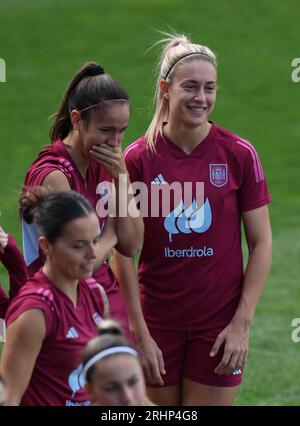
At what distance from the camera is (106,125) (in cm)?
486

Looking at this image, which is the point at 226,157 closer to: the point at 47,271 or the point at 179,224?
the point at 179,224

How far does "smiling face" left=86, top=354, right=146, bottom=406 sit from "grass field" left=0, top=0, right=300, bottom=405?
710 centimetres

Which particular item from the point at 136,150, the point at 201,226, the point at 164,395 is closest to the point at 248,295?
the point at 201,226

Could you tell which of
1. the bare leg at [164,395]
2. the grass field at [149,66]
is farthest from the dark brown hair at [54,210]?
the grass field at [149,66]

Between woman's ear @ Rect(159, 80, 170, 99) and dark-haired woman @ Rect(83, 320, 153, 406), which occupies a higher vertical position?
woman's ear @ Rect(159, 80, 170, 99)

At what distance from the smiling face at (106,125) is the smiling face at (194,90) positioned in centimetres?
43

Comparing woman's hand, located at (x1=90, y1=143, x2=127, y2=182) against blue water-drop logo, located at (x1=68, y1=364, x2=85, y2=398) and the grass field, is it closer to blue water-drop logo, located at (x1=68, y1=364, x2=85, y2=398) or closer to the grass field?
blue water-drop logo, located at (x1=68, y1=364, x2=85, y2=398)

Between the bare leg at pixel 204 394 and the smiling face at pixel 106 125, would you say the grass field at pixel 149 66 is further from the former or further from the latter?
the smiling face at pixel 106 125

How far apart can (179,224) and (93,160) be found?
623 millimetres

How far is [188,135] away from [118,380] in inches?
71.6

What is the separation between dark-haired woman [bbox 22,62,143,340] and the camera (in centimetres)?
486

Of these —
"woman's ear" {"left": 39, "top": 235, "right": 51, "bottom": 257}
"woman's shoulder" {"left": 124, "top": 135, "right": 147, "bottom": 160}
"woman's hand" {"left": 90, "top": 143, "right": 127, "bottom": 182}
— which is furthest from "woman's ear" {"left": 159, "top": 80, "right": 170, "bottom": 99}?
"woman's ear" {"left": 39, "top": 235, "right": 51, "bottom": 257}

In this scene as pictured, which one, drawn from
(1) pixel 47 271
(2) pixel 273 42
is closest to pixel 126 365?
(1) pixel 47 271

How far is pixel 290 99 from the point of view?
55.6 ft
